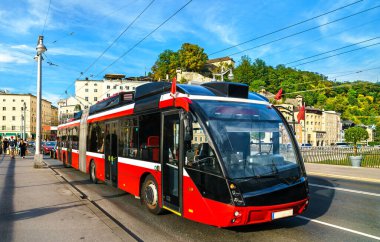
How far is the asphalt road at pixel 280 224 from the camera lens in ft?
20.2

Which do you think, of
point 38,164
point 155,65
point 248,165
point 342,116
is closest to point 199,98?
point 248,165

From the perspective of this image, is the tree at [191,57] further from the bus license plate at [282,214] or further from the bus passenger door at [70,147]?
the bus license plate at [282,214]

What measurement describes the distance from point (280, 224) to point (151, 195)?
9.21 ft

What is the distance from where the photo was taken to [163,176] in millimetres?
7137

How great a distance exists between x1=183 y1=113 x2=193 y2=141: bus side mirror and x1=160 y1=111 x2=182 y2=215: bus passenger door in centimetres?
31

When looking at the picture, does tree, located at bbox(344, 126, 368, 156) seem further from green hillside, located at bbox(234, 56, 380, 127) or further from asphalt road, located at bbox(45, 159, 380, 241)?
green hillside, located at bbox(234, 56, 380, 127)

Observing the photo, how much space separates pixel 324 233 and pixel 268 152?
1.84 m

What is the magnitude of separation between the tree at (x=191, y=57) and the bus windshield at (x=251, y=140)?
110 m

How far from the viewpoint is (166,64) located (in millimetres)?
117062

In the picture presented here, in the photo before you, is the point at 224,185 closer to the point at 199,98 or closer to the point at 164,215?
the point at 199,98

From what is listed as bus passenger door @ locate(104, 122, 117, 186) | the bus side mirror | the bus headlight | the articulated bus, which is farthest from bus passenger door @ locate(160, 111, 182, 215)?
bus passenger door @ locate(104, 122, 117, 186)

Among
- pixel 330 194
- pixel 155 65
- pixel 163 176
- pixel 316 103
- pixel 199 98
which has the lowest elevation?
pixel 330 194

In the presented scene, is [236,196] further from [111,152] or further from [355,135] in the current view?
[355,135]

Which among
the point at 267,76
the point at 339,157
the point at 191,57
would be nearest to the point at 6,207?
the point at 339,157
